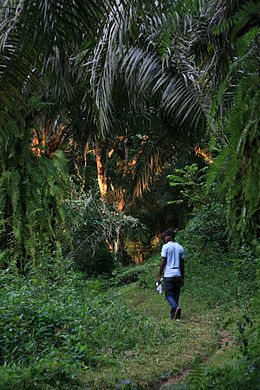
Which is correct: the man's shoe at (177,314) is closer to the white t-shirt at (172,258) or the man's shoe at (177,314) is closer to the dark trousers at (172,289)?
the dark trousers at (172,289)

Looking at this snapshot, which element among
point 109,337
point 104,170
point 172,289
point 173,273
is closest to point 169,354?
point 109,337

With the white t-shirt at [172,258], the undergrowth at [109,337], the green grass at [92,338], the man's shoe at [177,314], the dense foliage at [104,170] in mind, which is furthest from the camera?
the white t-shirt at [172,258]

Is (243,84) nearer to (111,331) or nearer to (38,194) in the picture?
(111,331)

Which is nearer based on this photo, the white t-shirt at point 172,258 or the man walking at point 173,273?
the man walking at point 173,273

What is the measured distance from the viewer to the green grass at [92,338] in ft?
16.7

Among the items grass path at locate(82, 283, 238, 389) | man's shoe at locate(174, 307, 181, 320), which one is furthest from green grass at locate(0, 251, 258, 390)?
man's shoe at locate(174, 307, 181, 320)

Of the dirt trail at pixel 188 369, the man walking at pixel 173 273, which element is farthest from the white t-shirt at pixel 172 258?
the dirt trail at pixel 188 369

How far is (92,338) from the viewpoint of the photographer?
679 centimetres

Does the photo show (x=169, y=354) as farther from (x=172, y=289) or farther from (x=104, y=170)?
(x=104, y=170)

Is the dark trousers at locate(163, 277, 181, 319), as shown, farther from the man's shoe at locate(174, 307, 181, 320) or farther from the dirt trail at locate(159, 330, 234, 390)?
the dirt trail at locate(159, 330, 234, 390)

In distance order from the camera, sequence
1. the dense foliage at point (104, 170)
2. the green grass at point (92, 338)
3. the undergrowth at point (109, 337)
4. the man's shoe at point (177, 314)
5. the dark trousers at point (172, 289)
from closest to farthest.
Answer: the dense foliage at point (104, 170) < the undergrowth at point (109, 337) < the green grass at point (92, 338) < the man's shoe at point (177, 314) < the dark trousers at point (172, 289)

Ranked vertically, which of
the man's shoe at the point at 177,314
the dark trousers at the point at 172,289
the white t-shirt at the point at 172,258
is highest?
the white t-shirt at the point at 172,258

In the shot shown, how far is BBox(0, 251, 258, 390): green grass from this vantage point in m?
5.08

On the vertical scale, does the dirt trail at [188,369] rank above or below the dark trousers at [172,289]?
below
